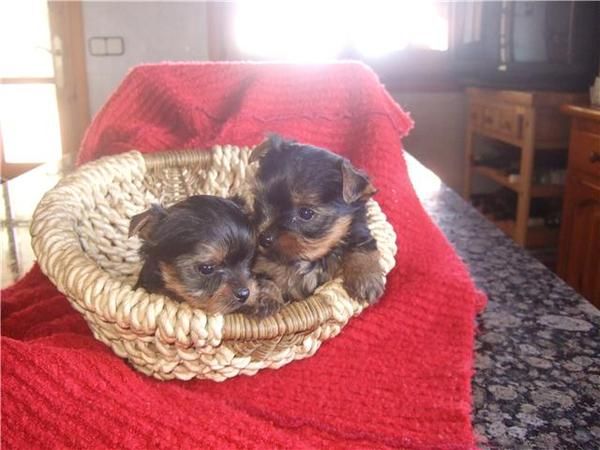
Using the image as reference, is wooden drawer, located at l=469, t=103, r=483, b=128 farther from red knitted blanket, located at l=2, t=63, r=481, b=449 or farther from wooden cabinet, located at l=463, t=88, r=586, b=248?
red knitted blanket, located at l=2, t=63, r=481, b=449

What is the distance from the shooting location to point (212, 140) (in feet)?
4.72

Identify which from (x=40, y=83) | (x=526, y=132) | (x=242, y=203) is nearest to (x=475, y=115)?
(x=526, y=132)

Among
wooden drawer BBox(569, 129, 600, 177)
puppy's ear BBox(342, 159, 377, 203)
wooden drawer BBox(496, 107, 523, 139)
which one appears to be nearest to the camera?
puppy's ear BBox(342, 159, 377, 203)

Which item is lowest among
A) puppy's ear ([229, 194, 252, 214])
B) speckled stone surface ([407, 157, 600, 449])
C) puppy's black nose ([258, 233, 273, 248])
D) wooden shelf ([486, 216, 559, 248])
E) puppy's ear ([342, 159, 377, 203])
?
wooden shelf ([486, 216, 559, 248])

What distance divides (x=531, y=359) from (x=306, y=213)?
1.62 feet

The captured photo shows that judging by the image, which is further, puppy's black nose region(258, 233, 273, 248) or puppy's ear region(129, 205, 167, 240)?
puppy's black nose region(258, 233, 273, 248)

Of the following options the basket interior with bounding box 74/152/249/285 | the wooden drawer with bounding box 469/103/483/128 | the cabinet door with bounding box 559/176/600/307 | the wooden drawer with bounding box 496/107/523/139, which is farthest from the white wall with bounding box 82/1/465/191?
the basket interior with bounding box 74/152/249/285

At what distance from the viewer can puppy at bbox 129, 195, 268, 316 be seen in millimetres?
1024

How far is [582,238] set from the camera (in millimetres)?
2854

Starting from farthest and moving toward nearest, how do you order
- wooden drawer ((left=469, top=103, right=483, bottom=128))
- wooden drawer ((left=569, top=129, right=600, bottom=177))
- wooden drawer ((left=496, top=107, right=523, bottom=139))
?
wooden drawer ((left=469, top=103, right=483, bottom=128)) < wooden drawer ((left=496, top=107, right=523, bottom=139)) < wooden drawer ((left=569, top=129, right=600, bottom=177))

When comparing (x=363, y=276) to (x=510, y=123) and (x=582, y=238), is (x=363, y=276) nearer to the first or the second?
(x=582, y=238)

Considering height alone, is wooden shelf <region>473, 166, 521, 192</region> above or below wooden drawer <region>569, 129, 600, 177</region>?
below

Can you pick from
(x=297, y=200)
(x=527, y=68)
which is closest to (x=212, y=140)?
(x=297, y=200)

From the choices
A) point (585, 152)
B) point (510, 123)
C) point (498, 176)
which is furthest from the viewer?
point (498, 176)
